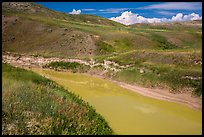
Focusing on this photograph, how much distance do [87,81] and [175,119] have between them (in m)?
17.9

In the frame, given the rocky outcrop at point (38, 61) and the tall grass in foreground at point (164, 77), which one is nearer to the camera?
the tall grass in foreground at point (164, 77)

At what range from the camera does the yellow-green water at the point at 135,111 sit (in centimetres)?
2514

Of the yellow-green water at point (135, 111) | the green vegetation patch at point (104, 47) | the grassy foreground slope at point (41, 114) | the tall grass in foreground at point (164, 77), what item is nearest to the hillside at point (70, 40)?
the green vegetation patch at point (104, 47)

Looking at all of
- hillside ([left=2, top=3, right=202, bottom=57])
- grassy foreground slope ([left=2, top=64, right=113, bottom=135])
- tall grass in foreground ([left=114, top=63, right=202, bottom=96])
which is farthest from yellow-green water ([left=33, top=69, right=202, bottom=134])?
hillside ([left=2, top=3, right=202, bottom=57])

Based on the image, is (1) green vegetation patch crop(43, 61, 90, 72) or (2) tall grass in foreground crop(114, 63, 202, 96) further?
(1) green vegetation patch crop(43, 61, 90, 72)

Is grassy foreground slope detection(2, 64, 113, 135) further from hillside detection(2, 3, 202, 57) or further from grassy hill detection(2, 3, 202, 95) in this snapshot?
hillside detection(2, 3, 202, 57)

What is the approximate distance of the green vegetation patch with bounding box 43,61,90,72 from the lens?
5104 centimetres

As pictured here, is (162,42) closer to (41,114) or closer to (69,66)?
(69,66)

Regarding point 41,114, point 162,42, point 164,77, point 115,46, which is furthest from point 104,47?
point 41,114

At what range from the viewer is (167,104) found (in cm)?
3338

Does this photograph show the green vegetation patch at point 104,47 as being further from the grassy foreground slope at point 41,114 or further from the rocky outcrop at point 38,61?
the grassy foreground slope at point 41,114

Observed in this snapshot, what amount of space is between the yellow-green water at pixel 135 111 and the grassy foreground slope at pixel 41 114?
9.09ft

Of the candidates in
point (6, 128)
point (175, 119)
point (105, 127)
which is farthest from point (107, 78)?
point (6, 128)

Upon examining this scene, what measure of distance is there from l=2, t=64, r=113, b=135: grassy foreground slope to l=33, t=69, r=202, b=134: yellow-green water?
2771 millimetres
